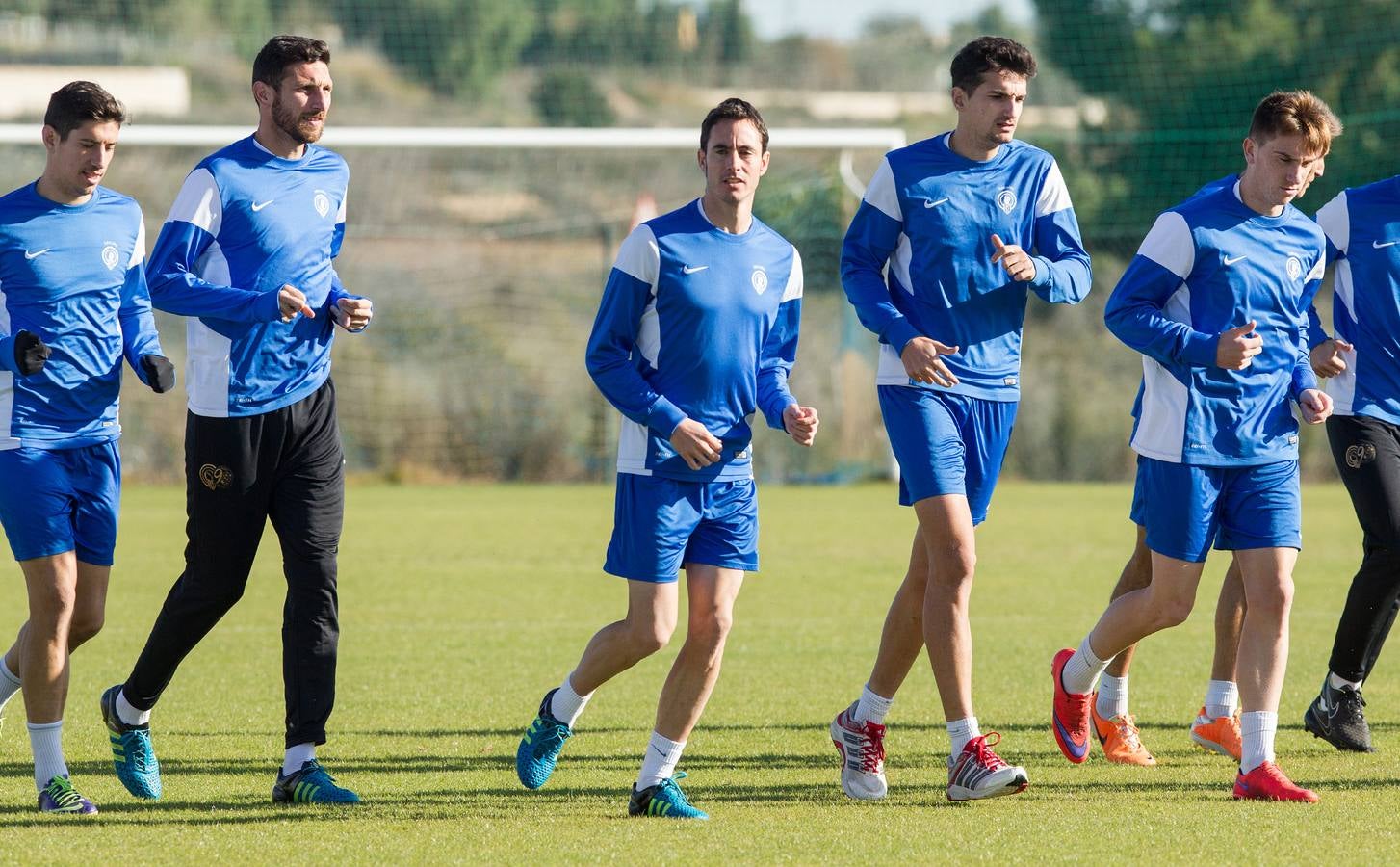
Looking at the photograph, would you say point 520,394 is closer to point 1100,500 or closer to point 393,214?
point 1100,500

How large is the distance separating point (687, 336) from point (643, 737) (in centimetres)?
206

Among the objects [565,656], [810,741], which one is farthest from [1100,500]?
[810,741]

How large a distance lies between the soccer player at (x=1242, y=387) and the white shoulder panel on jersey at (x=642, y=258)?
5.13ft

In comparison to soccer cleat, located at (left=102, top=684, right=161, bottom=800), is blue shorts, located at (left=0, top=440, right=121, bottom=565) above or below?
above

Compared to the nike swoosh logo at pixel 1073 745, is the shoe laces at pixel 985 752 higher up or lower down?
higher up

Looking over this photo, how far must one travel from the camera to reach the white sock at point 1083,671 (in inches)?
256

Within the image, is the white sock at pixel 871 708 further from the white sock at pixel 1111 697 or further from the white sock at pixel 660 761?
the white sock at pixel 1111 697

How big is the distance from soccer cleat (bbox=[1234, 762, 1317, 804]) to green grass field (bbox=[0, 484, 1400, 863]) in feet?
0.31

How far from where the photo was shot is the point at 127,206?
617cm

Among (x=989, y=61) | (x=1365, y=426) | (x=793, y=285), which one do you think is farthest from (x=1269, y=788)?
(x=989, y=61)

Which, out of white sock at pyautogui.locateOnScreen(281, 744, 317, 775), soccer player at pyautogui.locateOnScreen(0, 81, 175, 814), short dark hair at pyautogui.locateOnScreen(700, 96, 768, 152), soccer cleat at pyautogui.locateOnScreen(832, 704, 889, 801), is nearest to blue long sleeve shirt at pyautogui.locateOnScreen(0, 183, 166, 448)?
soccer player at pyautogui.locateOnScreen(0, 81, 175, 814)

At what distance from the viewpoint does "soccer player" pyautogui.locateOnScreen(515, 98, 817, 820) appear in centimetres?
568

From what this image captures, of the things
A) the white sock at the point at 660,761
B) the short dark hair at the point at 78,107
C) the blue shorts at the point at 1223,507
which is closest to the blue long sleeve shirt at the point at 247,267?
the short dark hair at the point at 78,107

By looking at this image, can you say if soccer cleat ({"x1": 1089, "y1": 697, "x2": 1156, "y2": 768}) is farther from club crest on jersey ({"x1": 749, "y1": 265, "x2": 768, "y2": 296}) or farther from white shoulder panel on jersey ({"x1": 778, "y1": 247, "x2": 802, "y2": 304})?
club crest on jersey ({"x1": 749, "y1": 265, "x2": 768, "y2": 296})
